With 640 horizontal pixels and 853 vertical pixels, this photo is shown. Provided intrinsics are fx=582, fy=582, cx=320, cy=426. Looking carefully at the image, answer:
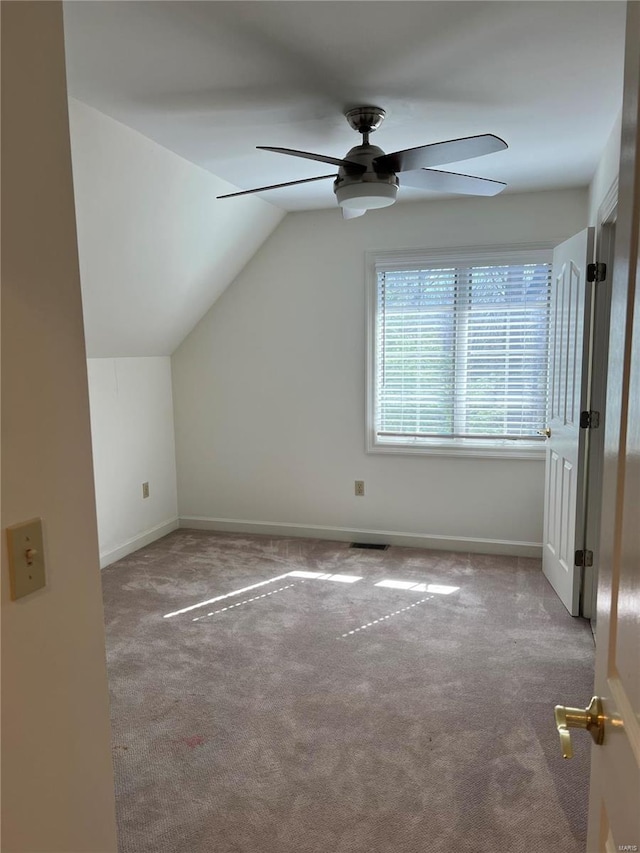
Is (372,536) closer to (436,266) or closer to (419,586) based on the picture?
(419,586)

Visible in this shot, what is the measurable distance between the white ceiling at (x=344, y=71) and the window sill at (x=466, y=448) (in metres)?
1.89

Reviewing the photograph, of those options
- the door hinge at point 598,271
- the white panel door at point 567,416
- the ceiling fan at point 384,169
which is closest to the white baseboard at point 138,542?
the ceiling fan at point 384,169

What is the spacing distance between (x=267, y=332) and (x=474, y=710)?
10.1ft

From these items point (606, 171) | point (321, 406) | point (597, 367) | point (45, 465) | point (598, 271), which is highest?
point (606, 171)

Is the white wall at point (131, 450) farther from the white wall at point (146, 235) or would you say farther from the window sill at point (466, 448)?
the window sill at point (466, 448)

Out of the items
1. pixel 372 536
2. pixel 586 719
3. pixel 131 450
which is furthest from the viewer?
pixel 372 536

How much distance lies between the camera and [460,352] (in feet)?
13.8

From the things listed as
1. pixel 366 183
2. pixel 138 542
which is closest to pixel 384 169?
pixel 366 183

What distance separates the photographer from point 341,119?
2.66 metres

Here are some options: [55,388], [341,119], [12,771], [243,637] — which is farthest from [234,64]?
[243,637]

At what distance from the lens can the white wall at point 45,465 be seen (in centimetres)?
88

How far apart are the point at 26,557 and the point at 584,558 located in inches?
117

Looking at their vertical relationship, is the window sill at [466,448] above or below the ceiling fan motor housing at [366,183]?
below

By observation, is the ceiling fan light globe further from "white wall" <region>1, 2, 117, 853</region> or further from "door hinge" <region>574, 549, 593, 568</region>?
"door hinge" <region>574, 549, 593, 568</region>
